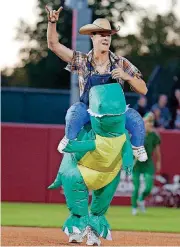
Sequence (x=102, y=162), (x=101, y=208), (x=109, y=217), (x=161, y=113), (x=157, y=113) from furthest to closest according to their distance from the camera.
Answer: (x=161, y=113)
(x=157, y=113)
(x=109, y=217)
(x=101, y=208)
(x=102, y=162)

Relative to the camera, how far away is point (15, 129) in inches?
882

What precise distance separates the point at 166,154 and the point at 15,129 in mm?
2851

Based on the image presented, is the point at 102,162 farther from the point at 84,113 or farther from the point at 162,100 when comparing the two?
the point at 162,100

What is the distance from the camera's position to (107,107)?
12.2m

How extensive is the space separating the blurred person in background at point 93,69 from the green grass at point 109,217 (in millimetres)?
4090

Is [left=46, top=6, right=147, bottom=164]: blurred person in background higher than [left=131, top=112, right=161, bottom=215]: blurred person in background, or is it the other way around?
[left=46, top=6, right=147, bottom=164]: blurred person in background

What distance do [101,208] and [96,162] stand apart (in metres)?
0.58

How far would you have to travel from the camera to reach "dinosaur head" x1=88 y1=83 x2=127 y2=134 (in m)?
12.2

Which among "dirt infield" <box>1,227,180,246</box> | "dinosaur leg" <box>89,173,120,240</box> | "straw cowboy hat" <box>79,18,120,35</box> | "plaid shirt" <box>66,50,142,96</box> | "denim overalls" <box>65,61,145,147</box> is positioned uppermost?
"straw cowboy hat" <box>79,18,120,35</box>

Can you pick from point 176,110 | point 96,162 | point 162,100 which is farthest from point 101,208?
point 176,110

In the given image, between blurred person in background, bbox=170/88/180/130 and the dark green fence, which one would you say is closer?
blurred person in background, bbox=170/88/180/130

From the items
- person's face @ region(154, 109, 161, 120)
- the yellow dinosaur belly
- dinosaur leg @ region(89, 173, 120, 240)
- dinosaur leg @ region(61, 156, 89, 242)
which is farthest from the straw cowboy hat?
person's face @ region(154, 109, 161, 120)

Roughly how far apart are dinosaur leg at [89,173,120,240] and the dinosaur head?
2.00 feet

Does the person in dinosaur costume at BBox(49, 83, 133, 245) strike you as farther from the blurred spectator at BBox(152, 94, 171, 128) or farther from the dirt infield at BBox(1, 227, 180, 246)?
the blurred spectator at BBox(152, 94, 171, 128)
